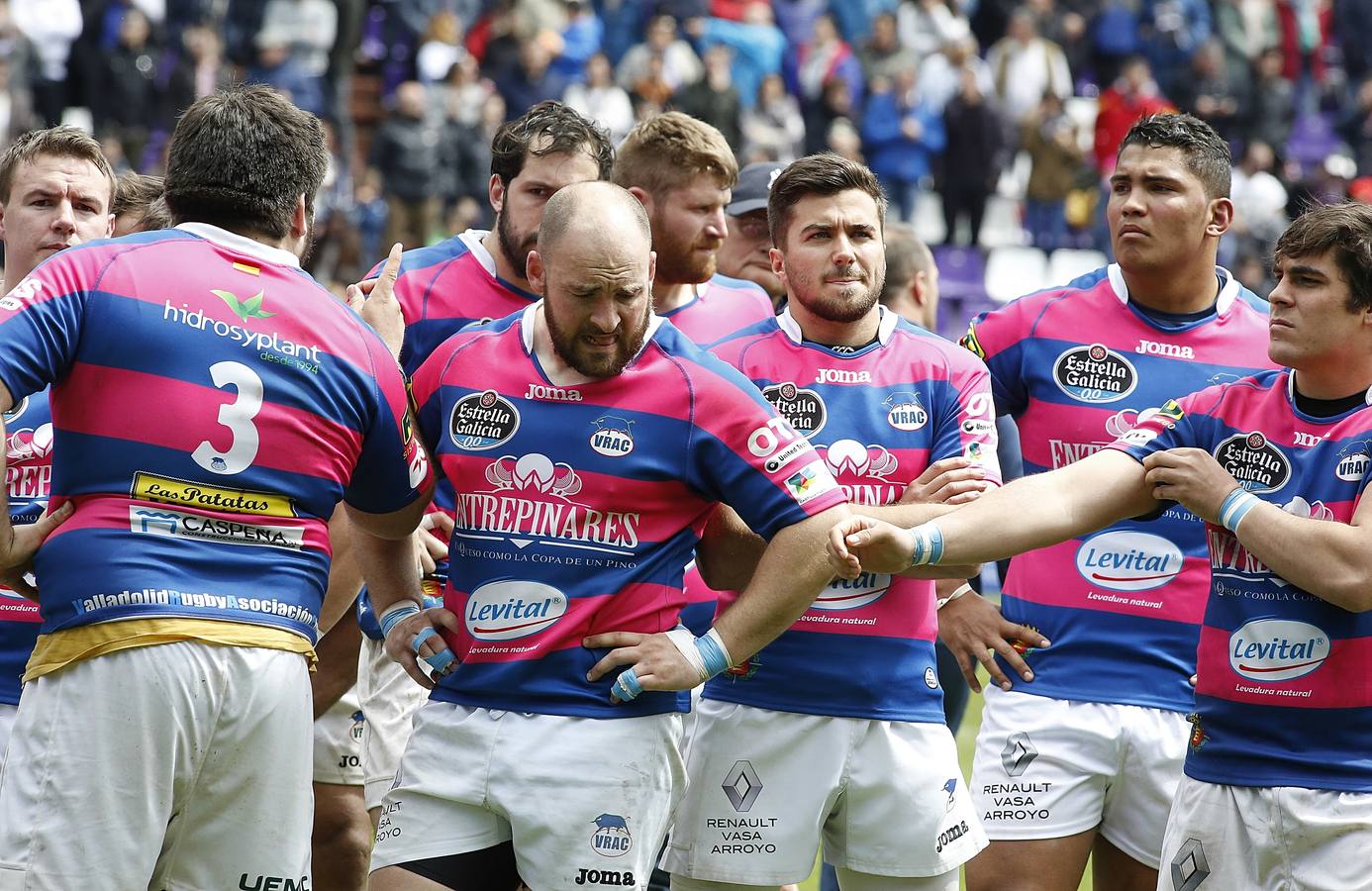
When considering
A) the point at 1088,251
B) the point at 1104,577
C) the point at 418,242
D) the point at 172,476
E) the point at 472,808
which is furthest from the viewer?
the point at 1088,251

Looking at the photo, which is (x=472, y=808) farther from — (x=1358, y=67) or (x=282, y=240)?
(x=1358, y=67)

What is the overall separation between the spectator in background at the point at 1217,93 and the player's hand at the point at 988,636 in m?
20.4

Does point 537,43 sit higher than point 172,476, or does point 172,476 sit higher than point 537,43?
point 172,476

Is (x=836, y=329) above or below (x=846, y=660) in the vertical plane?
above

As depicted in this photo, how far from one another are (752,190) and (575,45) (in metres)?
16.9

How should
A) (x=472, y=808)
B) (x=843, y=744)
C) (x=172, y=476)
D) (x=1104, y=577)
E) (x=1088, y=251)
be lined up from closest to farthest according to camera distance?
(x=172, y=476) < (x=472, y=808) < (x=843, y=744) < (x=1104, y=577) < (x=1088, y=251)

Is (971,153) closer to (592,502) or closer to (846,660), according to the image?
(846,660)

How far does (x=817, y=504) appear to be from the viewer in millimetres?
4484

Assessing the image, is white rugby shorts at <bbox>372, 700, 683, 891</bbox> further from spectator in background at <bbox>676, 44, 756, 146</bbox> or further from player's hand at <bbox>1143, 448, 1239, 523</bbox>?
spectator in background at <bbox>676, 44, 756, 146</bbox>

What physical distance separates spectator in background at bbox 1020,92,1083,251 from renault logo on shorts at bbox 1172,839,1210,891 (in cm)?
1990

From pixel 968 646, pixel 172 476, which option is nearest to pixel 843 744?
pixel 968 646

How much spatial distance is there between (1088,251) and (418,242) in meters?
9.64

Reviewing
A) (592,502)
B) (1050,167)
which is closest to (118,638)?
(592,502)

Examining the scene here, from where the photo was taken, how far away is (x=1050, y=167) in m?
24.0
